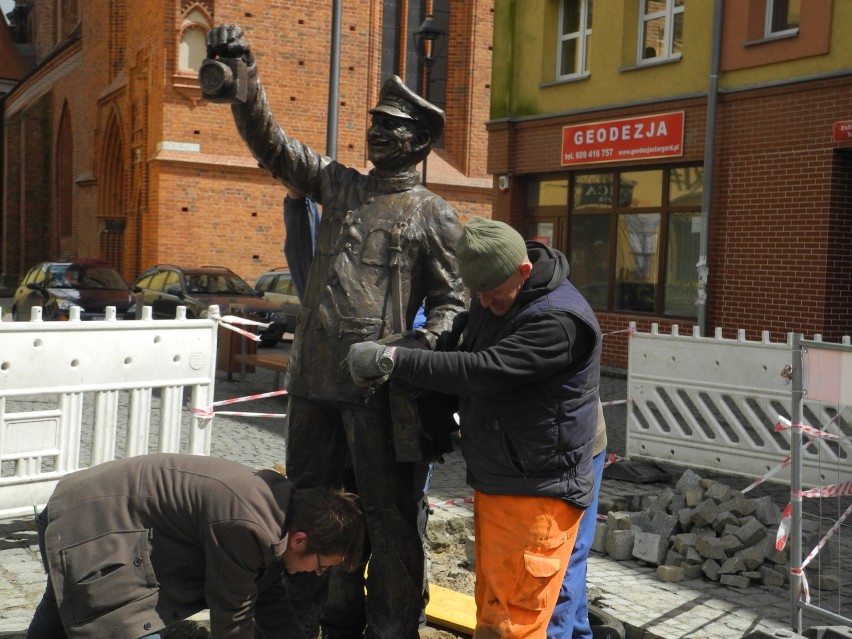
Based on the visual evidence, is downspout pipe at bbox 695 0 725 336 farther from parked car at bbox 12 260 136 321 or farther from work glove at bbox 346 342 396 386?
work glove at bbox 346 342 396 386

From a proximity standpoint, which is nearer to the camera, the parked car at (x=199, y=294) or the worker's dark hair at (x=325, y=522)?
the worker's dark hair at (x=325, y=522)

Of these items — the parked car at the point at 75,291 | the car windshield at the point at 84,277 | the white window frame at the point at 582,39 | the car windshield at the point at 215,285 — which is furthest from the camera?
the car windshield at the point at 84,277

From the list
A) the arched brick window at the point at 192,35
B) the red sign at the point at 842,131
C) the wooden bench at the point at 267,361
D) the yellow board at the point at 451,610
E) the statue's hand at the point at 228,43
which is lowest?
the yellow board at the point at 451,610

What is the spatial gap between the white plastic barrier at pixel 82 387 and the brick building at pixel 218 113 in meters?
18.2

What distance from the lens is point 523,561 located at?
10.8 feet

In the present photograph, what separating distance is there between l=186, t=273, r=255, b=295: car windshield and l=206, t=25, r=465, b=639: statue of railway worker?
573 inches

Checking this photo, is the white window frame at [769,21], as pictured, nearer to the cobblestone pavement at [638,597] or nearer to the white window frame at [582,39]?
the white window frame at [582,39]

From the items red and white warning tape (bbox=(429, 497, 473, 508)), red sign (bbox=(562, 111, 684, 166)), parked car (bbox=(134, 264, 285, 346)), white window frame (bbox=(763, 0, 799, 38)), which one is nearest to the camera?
red and white warning tape (bbox=(429, 497, 473, 508))

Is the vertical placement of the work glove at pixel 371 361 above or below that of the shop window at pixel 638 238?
below

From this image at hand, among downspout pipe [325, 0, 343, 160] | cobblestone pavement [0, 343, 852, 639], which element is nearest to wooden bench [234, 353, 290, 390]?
downspout pipe [325, 0, 343, 160]

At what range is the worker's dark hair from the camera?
326 centimetres

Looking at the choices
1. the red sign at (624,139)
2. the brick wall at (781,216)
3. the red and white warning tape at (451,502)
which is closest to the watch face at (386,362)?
the red and white warning tape at (451,502)

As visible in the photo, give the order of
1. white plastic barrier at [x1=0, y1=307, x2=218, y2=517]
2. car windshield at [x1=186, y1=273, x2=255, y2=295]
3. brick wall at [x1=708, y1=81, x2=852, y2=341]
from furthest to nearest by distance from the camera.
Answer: car windshield at [x1=186, y1=273, x2=255, y2=295] < brick wall at [x1=708, y1=81, x2=852, y2=341] < white plastic barrier at [x1=0, y1=307, x2=218, y2=517]

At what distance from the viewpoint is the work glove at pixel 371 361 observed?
3.27 metres
